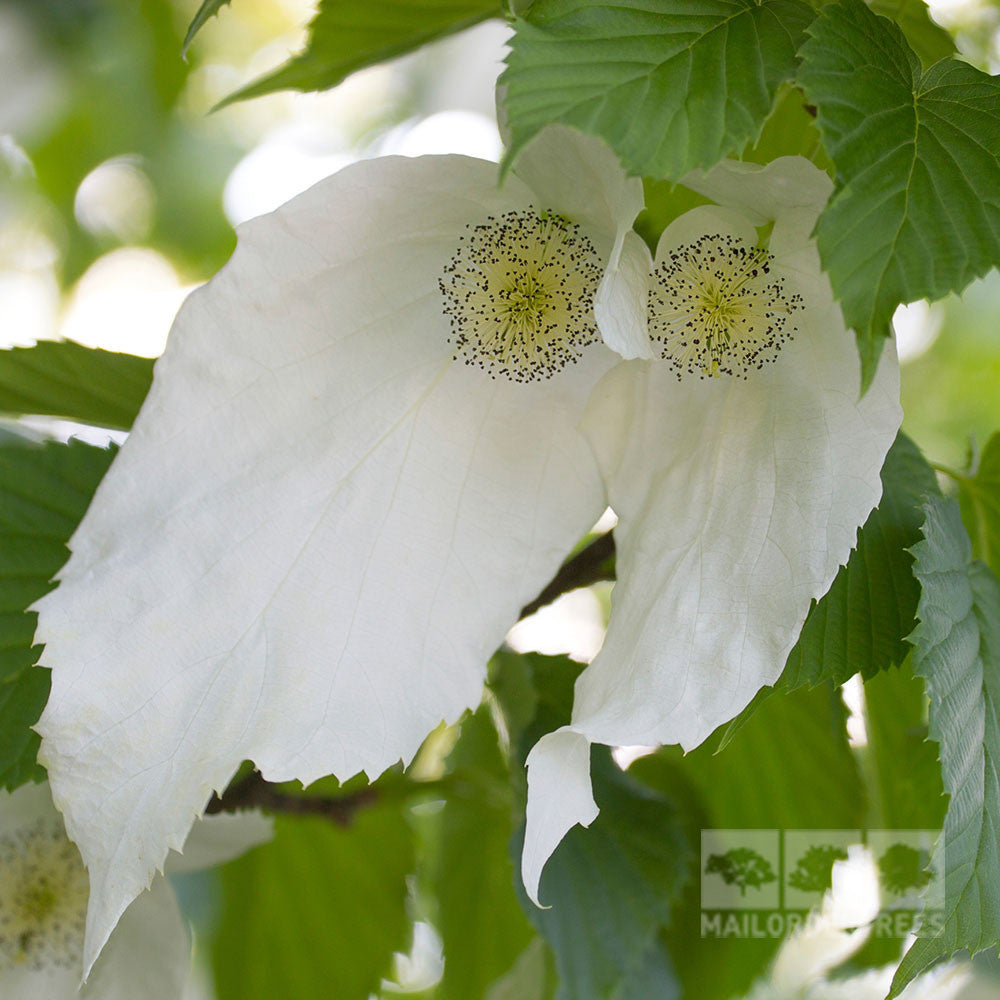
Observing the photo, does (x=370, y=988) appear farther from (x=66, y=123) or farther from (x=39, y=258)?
(x=39, y=258)

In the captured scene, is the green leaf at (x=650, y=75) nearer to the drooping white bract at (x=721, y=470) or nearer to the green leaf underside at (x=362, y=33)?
the drooping white bract at (x=721, y=470)

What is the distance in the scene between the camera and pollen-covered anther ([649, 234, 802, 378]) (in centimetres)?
30

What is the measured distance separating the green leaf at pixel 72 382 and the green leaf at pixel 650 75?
18cm

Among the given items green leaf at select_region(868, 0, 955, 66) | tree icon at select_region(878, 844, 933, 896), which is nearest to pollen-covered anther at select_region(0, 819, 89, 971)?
tree icon at select_region(878, 844, 933, 896)

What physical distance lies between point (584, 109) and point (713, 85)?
0.03 m

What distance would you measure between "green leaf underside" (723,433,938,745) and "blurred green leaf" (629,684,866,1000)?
149mm

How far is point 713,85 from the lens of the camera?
0.24 m

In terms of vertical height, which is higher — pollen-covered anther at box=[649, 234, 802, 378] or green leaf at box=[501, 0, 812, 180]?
green leaf at box=[501, 0, 812, 180]

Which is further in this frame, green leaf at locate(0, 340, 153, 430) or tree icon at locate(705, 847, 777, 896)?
tree icon at locate(705, 847, 777, 896)

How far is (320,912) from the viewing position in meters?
0.53

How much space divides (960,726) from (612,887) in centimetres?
18

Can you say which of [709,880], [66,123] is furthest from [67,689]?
[66,123]

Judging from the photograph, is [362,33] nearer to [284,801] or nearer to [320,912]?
[284,801]

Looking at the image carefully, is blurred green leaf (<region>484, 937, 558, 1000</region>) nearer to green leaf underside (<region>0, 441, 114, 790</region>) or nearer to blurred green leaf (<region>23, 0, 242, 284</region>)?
green leaf underside (<region>0, 441, 114, 790</region>)
